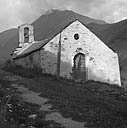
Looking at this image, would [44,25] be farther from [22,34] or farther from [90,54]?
[90,54]

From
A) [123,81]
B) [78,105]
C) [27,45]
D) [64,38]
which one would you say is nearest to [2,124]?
[78,105]

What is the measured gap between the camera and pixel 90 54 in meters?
24.3

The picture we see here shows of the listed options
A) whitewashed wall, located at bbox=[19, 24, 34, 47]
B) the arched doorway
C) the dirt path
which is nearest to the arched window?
whitewashed wall, located at bbox=[19, 24, 34, 47]

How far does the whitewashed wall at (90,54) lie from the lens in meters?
23.7

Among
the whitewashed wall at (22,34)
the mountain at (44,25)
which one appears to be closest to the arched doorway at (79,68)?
the whitewashed wall at (22,34)

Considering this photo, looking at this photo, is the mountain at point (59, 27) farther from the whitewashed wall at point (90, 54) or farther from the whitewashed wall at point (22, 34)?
the whitewashed wall at point (90, 54)

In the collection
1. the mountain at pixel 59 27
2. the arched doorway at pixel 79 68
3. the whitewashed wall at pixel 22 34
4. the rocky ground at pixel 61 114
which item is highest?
the mountain at pixel 59 27

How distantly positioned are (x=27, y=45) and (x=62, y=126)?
911 inches

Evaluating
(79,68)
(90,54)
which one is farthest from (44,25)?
(79,68)

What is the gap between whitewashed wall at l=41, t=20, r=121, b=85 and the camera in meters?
23.7

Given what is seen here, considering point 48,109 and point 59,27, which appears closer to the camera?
point 48,109

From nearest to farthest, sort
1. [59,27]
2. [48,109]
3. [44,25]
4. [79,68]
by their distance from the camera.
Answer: [48,109]
[79,68]
[59,27]
[44,25]

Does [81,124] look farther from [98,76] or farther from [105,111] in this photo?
[98,76]

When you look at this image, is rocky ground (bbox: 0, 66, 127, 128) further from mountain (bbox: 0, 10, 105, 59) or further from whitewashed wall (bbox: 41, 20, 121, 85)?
mountain (bbox: 0, 10, 105, 59)
